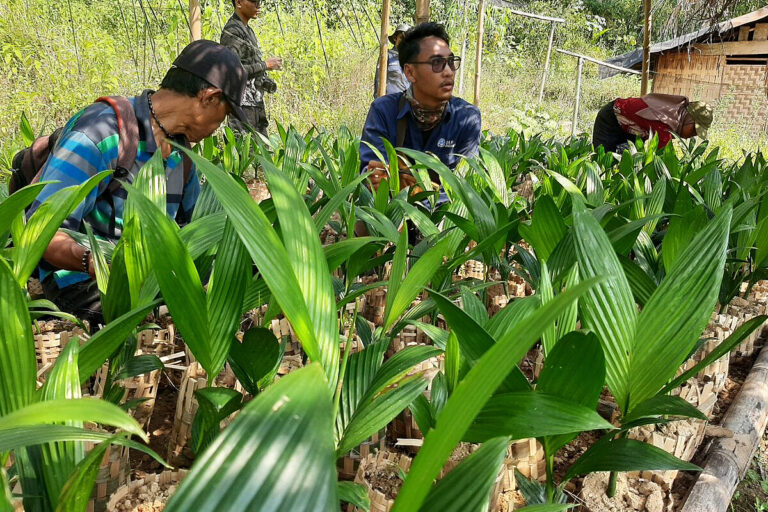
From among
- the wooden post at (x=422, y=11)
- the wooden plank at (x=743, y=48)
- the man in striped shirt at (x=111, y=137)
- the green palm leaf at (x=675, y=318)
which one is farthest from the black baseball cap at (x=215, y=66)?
the wooden plank at (x=743, y=48)

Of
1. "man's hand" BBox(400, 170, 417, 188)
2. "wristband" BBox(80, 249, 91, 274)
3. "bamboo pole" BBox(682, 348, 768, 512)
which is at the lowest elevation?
"bamboo pole" BBox(682, 348, 768, 512)

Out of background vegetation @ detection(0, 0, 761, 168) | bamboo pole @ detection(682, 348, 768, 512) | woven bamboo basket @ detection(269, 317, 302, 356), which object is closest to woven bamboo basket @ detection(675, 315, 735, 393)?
bamboo pole @ detection(682, 348, 768, 512)

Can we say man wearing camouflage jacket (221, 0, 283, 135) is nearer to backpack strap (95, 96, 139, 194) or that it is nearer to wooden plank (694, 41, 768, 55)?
backpack strap (95, 96, 139, 194)

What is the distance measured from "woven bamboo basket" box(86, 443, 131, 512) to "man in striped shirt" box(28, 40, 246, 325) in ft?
2.30

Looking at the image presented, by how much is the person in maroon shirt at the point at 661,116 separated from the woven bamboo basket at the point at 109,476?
344cm

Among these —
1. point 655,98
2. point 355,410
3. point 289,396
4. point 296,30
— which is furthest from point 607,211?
point 296,30

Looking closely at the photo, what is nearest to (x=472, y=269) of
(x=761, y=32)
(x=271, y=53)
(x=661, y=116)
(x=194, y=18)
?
(x=194, y=18)

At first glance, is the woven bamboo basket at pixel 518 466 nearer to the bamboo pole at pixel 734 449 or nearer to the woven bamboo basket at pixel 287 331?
the bamboo pole at pixel 734 449

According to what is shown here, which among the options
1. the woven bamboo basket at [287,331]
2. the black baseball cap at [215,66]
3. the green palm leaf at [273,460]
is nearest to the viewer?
the green palm leaf at [273,460]

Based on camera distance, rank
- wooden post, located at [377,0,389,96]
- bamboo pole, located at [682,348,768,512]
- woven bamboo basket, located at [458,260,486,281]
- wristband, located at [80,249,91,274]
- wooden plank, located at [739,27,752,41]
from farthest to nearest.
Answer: wooden plank, located at [739,27,752,41] < wooden post, located at [377,0,389,96] < woven bamboo basket, located at [458,260,486,281] < wristband, located at [80,249,91,274] < bamboo pole, located at [682,348,768,512]

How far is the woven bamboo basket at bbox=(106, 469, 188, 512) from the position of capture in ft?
2.30

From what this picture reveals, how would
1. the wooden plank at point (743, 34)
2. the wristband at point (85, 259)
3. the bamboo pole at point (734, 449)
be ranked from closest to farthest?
the bamboo pole at point (734, 449) < the wristband at point (85, 259) < the wooden plank at point (743, 34)

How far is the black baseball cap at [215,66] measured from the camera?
147 cm

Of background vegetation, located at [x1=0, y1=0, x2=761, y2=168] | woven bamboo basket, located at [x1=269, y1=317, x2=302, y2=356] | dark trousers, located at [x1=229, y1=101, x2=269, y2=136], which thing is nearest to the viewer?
woven bamboo basket, located at [x1=269, y1=317, x2=302, y2=356]
